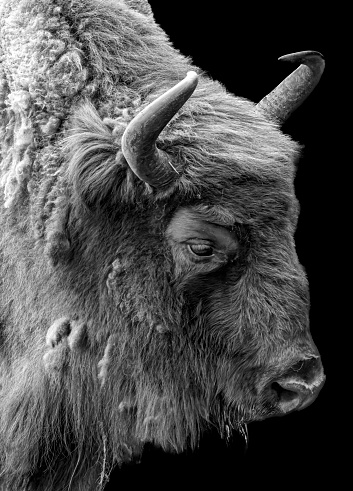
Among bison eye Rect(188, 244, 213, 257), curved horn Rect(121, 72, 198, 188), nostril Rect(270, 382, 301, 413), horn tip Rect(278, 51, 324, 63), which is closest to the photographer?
curved horn Rect(121, 72, 198, 188)

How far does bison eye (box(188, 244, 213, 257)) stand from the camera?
13.2 ft

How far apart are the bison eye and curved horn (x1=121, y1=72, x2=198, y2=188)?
0.32 metres

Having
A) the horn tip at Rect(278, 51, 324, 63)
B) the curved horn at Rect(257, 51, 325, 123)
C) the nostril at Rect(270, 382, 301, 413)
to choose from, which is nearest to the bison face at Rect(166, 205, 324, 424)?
the nostril at Rect(270, 382, 301, 413)

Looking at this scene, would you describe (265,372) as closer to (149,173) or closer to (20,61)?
(149,173)

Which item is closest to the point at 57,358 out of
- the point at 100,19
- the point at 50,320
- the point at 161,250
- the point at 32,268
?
the point at 50,320

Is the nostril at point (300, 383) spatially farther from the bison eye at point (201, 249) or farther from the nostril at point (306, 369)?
the bison eye at point (201, 249)

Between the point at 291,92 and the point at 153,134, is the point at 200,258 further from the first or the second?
the point at 291,92

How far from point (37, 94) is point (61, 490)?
2.06m

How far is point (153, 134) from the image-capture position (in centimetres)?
378

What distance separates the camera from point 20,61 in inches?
169

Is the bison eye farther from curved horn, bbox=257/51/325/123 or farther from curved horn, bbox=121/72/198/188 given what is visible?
curved horn, bbox=257/51/325/123

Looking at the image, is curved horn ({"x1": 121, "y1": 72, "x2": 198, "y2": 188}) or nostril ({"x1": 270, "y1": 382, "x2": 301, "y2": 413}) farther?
nostril ({"x1": 270, "y1": 382, "x2": 301, "y2": 413})

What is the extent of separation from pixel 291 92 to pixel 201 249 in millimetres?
1068

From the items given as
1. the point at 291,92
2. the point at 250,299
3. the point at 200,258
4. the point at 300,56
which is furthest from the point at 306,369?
the point at 300,56
